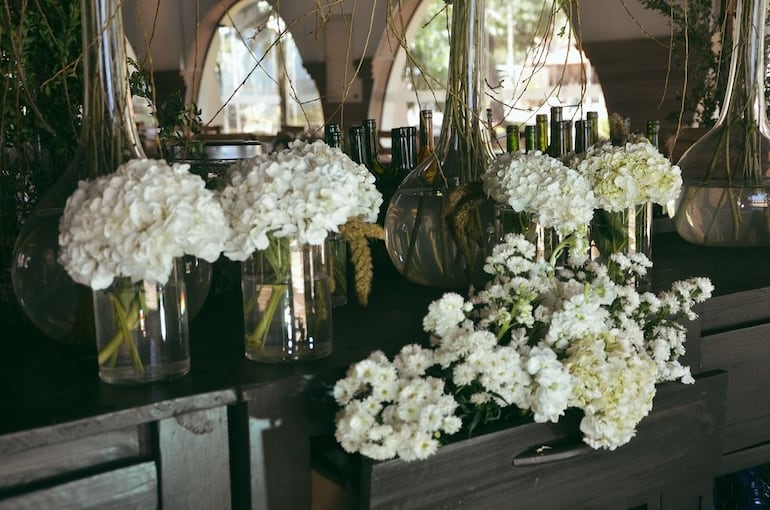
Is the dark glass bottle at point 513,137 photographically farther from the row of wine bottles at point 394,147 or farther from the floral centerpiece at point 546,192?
the floral centerpiece at point 546,192

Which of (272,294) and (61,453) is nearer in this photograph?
(61,453)

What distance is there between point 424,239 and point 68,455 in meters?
0.60

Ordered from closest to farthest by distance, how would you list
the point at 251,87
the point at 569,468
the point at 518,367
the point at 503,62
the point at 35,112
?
the point at 518,367
the point at 569,468
the point at 35,112
the point at 503,62
the point at 251,87

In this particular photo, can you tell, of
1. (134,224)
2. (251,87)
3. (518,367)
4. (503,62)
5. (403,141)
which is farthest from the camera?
(251,87)

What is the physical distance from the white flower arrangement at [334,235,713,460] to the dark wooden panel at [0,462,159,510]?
0.60ft

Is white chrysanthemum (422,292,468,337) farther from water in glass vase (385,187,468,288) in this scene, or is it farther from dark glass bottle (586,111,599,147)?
dark glass bottle (586,111,599,147)

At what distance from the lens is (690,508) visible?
116cm

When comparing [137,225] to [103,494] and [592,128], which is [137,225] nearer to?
[103,494]

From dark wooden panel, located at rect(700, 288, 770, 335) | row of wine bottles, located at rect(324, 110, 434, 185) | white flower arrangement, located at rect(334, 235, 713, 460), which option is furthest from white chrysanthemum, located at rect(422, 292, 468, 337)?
row of wine bottles, located at rect(324, 110, 434, 185)

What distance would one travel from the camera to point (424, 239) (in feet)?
4.18

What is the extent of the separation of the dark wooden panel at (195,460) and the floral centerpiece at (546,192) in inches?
17.8

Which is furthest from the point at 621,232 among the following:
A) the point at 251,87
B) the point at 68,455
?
the point at 251,87

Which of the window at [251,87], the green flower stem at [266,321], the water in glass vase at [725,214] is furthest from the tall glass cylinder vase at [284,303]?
the window at [251,87]

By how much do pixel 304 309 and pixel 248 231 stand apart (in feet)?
0.39
